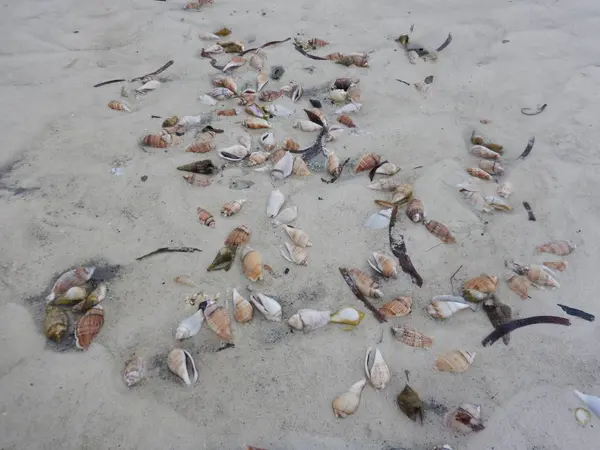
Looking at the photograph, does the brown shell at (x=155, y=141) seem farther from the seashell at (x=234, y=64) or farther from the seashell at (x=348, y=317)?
the seashell at (x=348, y=317)

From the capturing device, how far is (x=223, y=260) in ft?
7.97

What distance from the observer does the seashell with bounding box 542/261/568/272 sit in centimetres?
250

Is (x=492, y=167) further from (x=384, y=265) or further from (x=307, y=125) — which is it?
(x=307, y=125)

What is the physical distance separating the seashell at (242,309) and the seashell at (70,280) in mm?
836

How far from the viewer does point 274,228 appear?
2.64 meters

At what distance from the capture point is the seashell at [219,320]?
213 centimetres

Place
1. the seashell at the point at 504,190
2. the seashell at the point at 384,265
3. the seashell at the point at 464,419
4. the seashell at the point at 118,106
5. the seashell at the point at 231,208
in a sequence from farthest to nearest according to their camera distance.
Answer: the seashell at the point at 118,106 < the seashell at the point at 504,190 < the seashell at the point at 231,208 < the seashell at the point at 384,265 < the seashell at the point at 464,419

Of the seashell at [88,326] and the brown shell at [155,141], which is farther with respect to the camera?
the brown shell at [155,141]

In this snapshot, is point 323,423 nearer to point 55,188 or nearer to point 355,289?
point 355,289

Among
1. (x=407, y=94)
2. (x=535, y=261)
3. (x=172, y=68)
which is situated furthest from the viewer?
(x=172, y=68)

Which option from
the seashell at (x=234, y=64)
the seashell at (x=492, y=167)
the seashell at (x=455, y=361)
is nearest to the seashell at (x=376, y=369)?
the seashell at (x=455, y=361)

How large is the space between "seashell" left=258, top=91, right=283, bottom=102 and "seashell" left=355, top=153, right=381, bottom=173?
1087 mm

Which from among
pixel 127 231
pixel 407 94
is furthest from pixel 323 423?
pixel 407 94

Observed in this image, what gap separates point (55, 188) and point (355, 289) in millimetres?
2068
